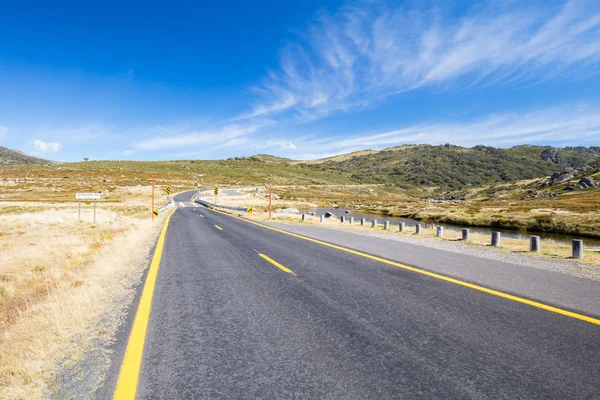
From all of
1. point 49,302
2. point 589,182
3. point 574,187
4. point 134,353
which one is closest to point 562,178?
point 589,182

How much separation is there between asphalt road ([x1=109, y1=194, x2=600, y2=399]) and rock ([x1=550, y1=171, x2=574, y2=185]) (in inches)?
4465

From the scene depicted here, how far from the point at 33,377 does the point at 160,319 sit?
5.36ft

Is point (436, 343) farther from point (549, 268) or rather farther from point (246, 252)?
point (246, 252)

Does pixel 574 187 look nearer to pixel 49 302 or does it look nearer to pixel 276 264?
pixel 276 264

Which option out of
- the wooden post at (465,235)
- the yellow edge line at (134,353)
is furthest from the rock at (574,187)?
the yellow edge line at (134,353)

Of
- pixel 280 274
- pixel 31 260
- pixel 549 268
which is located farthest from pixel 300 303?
pixel 31 260

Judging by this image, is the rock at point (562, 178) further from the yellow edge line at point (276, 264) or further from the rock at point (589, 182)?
the yellow edge line at point (276, 264)

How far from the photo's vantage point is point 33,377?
3.24 m

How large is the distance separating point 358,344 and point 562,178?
12058 centimetres

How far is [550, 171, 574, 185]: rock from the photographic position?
9219cm

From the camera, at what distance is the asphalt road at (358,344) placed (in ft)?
9.54

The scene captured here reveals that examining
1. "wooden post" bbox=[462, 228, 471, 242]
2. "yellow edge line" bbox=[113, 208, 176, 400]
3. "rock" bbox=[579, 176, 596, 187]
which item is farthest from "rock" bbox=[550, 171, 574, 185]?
"yellow edge line" bbox=[113, 208, 176, 400]

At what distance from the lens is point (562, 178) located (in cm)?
9388

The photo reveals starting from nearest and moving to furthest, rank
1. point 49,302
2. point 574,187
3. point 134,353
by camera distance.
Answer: point 134,353 → point 49,302 → point 574,187
